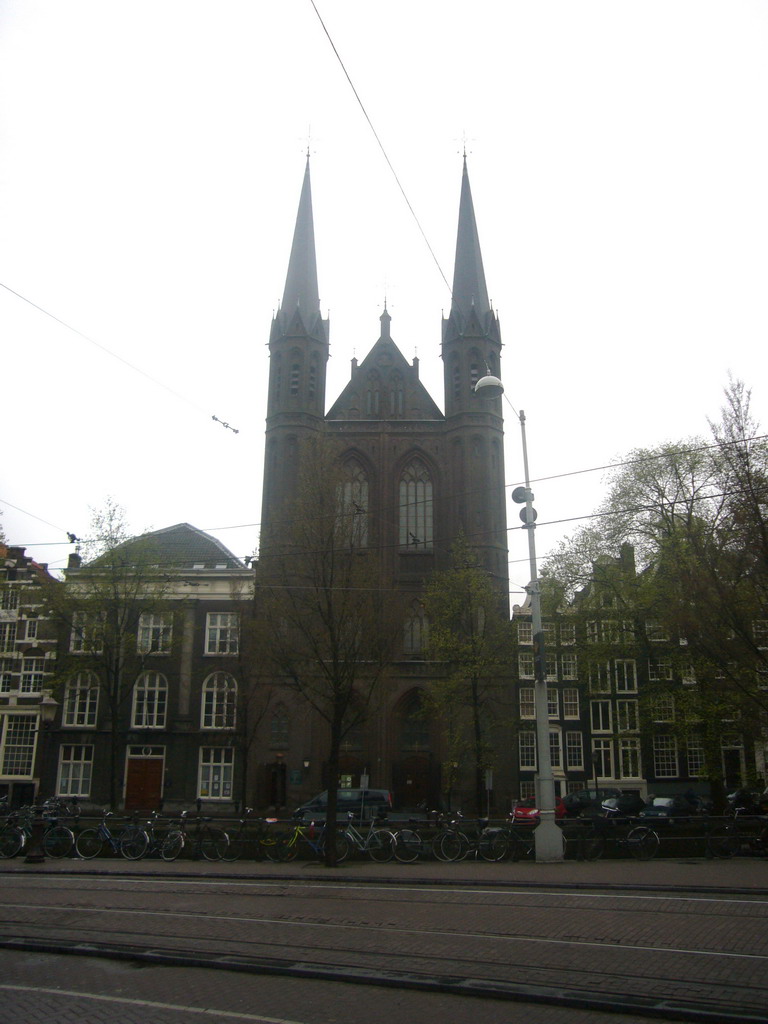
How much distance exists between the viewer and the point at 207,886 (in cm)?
1645

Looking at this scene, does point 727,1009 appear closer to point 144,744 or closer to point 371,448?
point 144,744

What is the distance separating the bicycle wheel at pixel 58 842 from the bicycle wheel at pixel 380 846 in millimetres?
7385

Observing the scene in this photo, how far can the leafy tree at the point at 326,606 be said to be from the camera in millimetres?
22078

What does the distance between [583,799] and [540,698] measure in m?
18.9

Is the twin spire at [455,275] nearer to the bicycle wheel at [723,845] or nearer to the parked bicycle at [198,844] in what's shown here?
the parked bicycle at [198,844]

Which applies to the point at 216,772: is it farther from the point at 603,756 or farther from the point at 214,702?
the point at 603,756

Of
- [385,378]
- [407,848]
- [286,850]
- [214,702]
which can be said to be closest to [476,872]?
[407,848]

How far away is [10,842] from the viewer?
22.2m

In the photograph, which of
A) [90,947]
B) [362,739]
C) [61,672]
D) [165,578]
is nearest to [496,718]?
[362,739]

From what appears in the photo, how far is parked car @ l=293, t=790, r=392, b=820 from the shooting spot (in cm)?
3186

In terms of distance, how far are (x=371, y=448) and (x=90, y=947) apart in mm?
40556

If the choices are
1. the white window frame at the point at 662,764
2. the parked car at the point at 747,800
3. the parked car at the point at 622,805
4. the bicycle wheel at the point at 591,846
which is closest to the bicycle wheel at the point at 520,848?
the bicycle wheel at the point at 591,846

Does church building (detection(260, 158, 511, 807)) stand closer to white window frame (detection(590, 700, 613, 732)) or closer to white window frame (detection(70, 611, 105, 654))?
white window frame (detection(590, 700, 613, 732))

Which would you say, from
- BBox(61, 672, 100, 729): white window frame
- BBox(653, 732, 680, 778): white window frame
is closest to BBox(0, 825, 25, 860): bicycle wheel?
BBox(61, 672, 100, 729): white window frame
